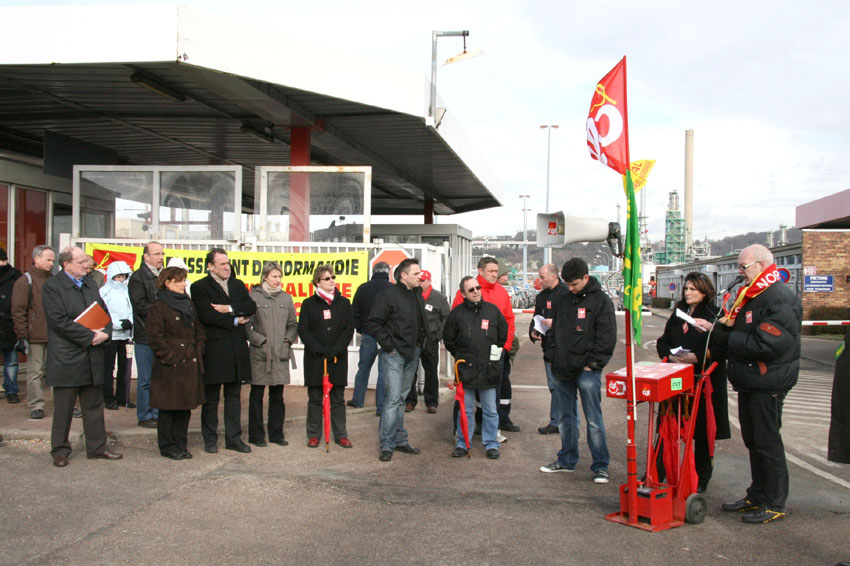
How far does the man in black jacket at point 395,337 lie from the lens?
751cm

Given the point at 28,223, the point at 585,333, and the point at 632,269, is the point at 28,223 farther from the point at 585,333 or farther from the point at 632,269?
the point at 632,269

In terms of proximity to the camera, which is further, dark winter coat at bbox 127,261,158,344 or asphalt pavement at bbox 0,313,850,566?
dark winter coat at bbox 127,261,158,344

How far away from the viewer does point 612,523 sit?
5.48 metres

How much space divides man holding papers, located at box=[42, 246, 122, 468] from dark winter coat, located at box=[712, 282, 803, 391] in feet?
17.9

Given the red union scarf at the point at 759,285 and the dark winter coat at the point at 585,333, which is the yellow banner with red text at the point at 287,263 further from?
the red union scarf at the point at 759,285

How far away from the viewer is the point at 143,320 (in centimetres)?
848

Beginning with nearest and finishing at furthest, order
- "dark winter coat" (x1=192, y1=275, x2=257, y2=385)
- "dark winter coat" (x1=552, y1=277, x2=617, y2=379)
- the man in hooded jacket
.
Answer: "dark winter coat" (x1=552, y1=277, x2=617, y2=379), "dark winter coat" (x1=192, y1=275, x2=257, y2=385), the man in hooded jacket

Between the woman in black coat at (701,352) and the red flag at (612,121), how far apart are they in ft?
4.10

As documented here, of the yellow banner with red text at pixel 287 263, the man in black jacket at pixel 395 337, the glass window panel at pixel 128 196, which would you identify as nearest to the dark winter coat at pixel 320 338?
the man in black jacket at pixel 395 337

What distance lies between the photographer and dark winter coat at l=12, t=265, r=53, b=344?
8656 millimetres

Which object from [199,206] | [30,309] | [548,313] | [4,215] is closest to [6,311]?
[30,309]

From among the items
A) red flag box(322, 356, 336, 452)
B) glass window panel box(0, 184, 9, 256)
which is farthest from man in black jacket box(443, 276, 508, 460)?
glass window panel box(0, 184, 9, 256)

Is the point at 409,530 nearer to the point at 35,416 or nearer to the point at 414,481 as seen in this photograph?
the point at 414,481

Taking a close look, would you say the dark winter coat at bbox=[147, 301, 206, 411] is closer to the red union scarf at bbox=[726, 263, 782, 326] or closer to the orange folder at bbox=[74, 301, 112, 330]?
the orange folder at bbox=[74, 301, 112, 330]
